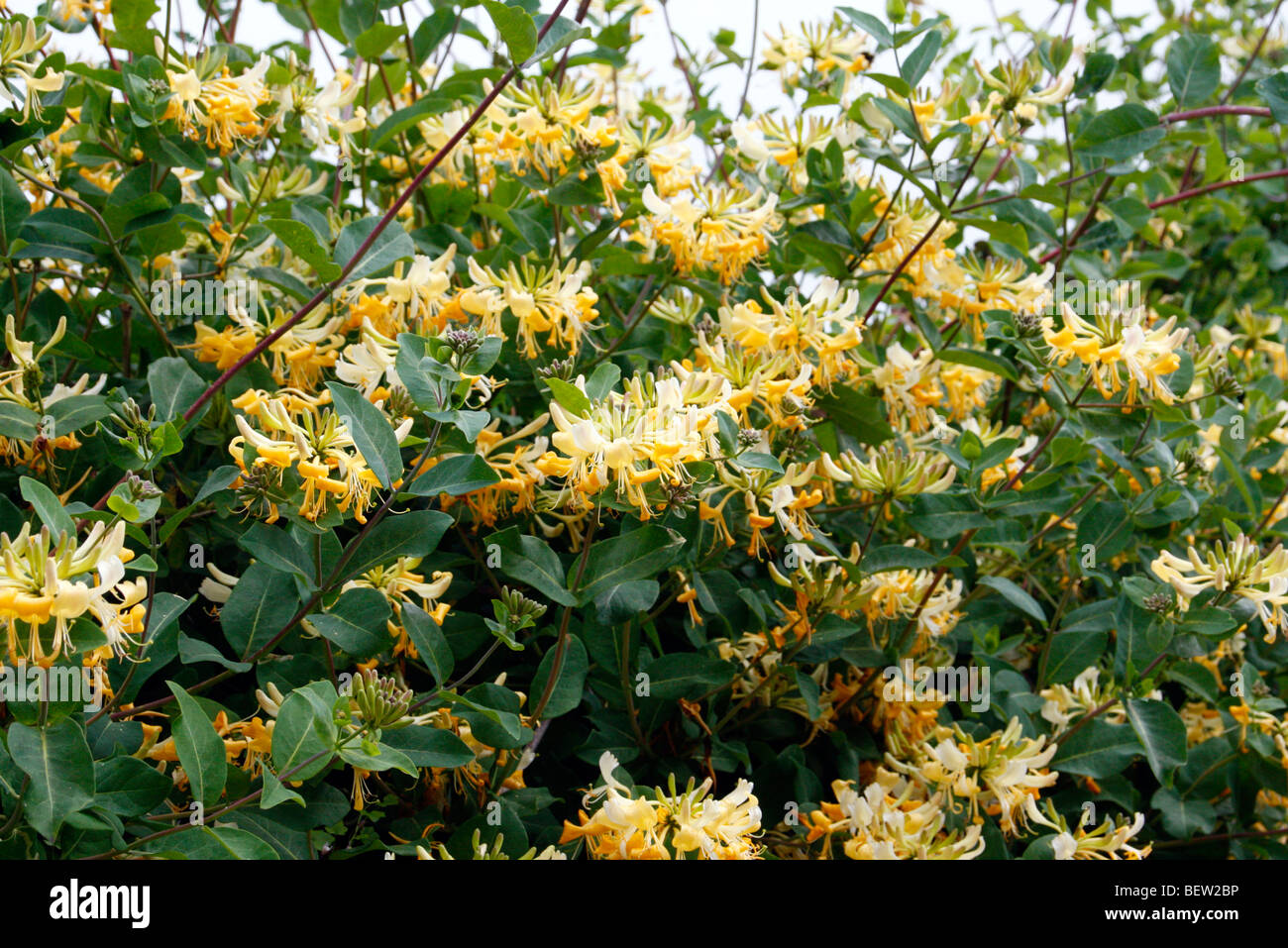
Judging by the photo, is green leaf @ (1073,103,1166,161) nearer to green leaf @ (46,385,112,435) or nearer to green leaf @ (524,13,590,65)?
green leaf @ (524,13,590,65)

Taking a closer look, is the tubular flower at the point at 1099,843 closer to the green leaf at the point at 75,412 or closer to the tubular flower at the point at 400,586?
the tubular flower at the point at 400,586

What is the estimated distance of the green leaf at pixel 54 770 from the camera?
95 cm

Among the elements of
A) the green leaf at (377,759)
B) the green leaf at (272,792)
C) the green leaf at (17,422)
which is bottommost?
the green leaf at (272,792)

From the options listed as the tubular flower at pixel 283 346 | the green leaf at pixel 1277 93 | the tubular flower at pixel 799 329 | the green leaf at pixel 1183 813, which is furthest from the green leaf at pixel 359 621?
the green leaf at pixel 1277 93

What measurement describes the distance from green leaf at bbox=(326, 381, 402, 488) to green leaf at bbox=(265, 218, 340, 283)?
0.84 feet

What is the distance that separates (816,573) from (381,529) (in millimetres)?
629

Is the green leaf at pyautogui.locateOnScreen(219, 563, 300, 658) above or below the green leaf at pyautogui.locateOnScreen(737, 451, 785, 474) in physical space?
below

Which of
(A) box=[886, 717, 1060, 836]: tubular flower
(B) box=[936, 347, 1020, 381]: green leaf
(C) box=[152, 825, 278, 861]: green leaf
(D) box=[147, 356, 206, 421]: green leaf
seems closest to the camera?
(C) box=[152, 825, 278, 861]: green leaf

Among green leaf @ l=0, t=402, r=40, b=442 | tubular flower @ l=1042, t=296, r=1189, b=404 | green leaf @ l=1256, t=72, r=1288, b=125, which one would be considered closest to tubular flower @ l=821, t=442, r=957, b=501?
tubular flower @ l=1042, t=296, r=1189, b=404

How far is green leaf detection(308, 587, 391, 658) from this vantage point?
1.18m

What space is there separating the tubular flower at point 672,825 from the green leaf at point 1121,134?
114 cm

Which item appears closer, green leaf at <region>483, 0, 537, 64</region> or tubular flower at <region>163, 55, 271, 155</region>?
green leaf at <region>483, 0, 537, 64</region>

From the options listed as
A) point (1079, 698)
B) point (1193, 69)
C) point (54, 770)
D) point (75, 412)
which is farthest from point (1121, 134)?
point (54, 770)

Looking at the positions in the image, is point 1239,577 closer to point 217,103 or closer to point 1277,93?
point 1277,93
